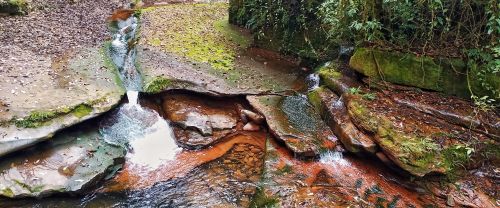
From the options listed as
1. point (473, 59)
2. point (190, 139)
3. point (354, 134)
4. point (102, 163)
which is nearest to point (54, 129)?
point (102, 163)

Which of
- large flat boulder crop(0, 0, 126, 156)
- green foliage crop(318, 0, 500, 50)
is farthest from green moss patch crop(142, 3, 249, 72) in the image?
green foliage crop(318, 0, 500, 50)

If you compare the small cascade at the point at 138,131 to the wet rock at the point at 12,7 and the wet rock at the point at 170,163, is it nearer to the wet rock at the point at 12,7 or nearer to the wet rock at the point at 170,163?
the wet rock at the point at 170,163

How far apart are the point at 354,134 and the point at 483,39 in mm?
2818

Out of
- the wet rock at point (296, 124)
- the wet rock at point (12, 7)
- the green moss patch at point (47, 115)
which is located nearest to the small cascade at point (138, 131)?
the green moss patch at point (47, 115)

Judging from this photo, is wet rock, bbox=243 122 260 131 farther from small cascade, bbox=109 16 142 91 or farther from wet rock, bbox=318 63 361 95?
small cascade, bbox=109 16 142 91

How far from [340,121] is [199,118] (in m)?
2.80

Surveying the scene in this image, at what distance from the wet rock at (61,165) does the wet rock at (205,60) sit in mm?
1783

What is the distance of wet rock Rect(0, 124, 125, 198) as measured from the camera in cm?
604

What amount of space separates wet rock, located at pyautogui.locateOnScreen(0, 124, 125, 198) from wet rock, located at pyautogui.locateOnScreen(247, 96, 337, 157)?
9.57 feet

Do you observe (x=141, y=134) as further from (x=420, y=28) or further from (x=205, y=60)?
(x=420, y=28)

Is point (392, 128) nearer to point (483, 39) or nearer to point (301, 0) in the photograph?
point (483, 39)

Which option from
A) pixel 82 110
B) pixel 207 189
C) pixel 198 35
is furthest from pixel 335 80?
pixel 82 110

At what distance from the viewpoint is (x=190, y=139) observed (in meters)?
7.76

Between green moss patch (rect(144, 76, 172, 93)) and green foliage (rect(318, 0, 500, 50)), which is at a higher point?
green foliage (rect(318, 0, 500, 50))
